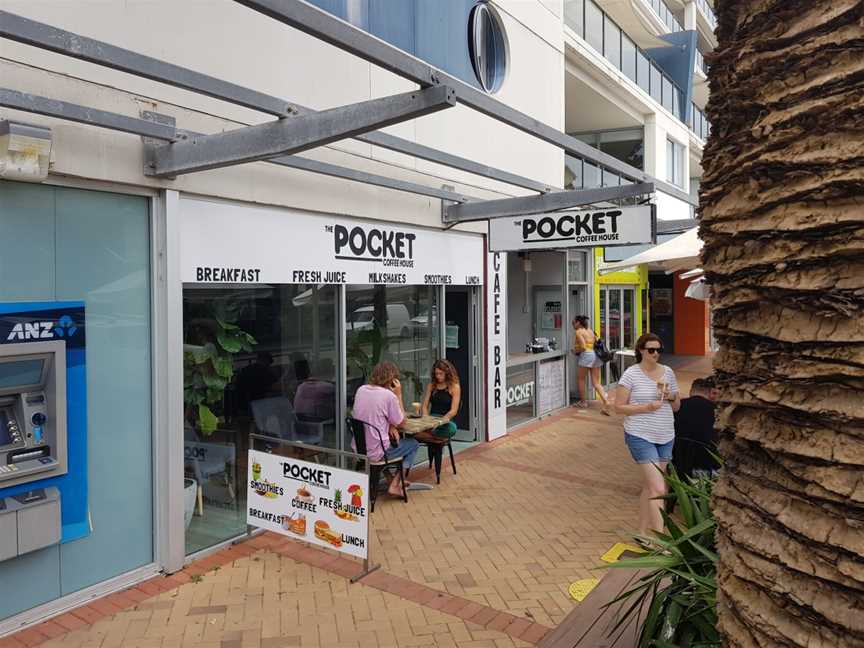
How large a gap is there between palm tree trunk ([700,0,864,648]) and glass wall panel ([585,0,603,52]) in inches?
478

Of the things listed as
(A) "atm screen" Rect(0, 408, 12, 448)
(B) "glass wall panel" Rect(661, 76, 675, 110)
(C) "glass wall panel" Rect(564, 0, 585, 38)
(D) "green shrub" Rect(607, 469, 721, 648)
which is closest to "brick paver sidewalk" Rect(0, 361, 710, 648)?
(A) "atm screen" Rect(0, 408, 12, 448)

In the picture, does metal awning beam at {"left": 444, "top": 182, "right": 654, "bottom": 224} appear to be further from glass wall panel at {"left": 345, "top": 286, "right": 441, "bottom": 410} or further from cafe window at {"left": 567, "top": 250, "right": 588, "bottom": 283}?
cafe window at {"left": 567, "top": 250, "right": 588, "bottom": 283}

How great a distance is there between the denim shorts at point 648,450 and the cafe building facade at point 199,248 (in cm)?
262

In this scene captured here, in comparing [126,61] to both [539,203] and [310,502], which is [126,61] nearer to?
[310,502]

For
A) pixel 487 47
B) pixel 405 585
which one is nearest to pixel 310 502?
pixel 405 585

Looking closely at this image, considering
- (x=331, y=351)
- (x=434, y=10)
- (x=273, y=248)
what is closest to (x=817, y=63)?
(x=273, y=248)

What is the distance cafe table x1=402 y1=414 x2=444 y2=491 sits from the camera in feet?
22.2

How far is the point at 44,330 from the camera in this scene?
427 cm

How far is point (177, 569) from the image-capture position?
509 centimetres

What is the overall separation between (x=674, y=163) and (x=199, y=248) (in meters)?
15.8

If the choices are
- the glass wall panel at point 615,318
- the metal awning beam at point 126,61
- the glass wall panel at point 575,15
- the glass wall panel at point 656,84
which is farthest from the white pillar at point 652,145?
the metal awning beam at point 126,61

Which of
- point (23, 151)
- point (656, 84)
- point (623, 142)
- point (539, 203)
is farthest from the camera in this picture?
point (656, 84)

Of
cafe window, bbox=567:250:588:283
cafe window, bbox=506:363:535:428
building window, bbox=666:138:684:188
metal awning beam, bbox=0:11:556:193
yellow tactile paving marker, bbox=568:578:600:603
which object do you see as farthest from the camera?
building window, bbox=666:138:684:188

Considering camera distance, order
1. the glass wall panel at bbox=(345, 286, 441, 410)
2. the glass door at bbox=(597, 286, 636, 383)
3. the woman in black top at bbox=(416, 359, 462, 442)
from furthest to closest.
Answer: the glass door at bbox=(597, 286, 636, 383) → the woman in black top at bbox=(416, 359, 462, 442) → the glass wall panel at bbox=(345, 286, 441, 410)
